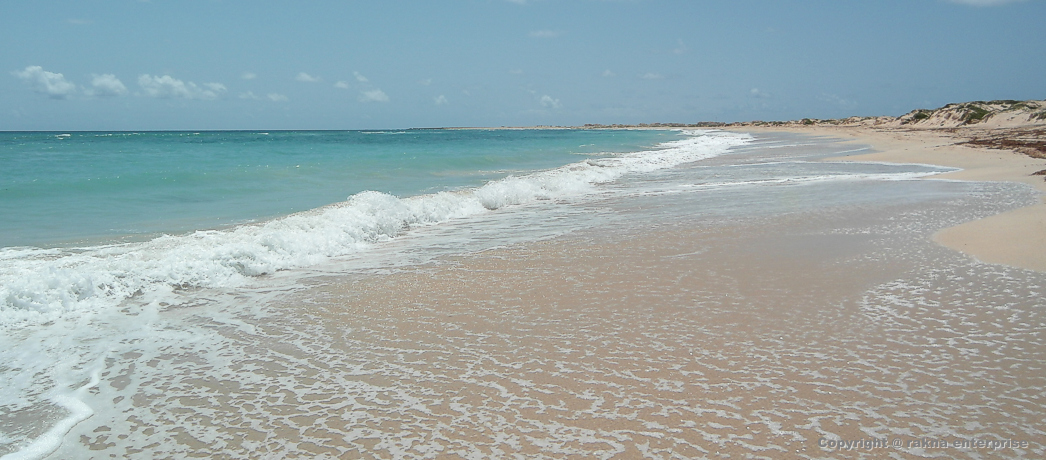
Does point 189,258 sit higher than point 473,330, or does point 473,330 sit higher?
point 189,258

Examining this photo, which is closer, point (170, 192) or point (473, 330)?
point (473, 330)

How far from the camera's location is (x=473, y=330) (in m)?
4.60

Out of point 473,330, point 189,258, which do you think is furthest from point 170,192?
point 473,330

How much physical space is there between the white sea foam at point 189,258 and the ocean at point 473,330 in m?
0.03

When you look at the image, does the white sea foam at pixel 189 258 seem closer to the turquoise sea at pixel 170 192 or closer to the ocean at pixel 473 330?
the ocean at pixel 473 330

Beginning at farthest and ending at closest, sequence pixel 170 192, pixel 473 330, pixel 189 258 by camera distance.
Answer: pixel 170 192 → pixel 189 258 → pixel 473 330

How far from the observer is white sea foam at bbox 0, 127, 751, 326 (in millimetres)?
5402

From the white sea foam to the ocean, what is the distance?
0.03m

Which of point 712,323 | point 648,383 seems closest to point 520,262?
point 712,323

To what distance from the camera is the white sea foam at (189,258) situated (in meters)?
5.40

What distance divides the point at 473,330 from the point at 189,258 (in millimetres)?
3839

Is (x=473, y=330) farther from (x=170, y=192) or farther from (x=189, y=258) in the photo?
(x=170, y=192)

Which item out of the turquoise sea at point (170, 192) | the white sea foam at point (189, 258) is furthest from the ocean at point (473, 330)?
the turquoise sea at point (170, 192)

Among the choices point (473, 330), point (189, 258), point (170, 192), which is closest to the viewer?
point (473, 330)
